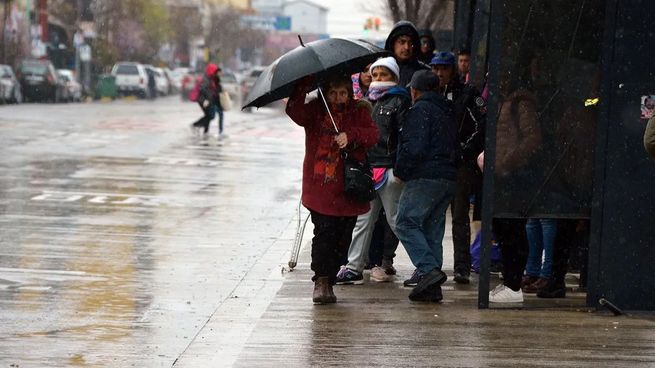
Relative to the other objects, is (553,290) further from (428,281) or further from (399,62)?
(399,62)

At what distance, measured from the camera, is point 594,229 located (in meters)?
9.02

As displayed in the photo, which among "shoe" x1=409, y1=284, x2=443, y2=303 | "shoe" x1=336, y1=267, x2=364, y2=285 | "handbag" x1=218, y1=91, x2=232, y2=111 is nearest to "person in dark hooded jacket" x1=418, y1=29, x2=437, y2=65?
"shoe" x1=336, y1=267, x2=364, y2=285

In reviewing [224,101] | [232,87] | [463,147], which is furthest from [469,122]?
[232,87]

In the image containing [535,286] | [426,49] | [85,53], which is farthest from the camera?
[85,53]

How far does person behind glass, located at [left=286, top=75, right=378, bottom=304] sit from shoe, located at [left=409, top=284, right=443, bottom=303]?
0.58m

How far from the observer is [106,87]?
231 feet

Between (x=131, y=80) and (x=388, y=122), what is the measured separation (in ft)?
203

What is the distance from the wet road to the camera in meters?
8.43

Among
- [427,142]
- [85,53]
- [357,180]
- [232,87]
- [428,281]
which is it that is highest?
[427,142]

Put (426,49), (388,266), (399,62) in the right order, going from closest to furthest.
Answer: (399,62)
(388,266)
(426,49)

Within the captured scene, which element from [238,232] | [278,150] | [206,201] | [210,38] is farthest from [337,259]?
[210,38]

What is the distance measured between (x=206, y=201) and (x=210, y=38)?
106 metres

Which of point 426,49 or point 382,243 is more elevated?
point 426,49

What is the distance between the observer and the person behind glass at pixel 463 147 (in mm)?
10352
